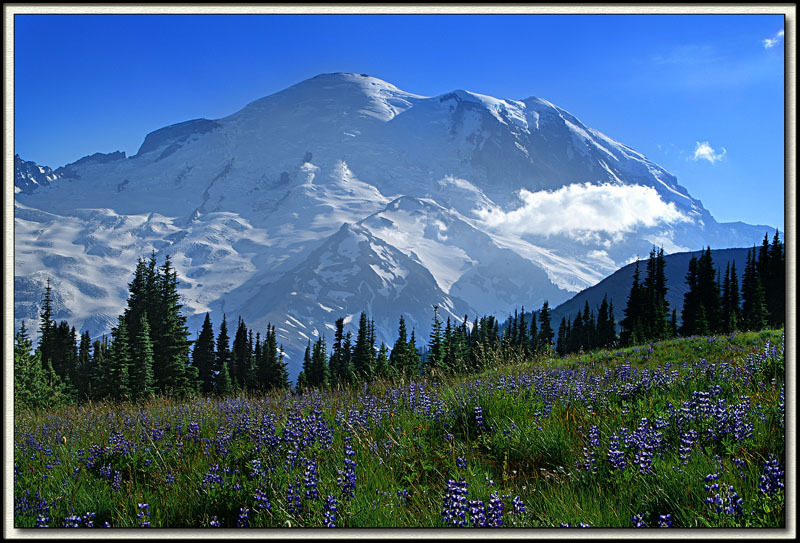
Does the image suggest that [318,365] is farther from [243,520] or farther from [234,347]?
[243,520]

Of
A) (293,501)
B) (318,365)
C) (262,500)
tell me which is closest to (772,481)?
(293,501)

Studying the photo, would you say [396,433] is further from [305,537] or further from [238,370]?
[238,370]

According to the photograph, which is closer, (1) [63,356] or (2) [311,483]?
(2) [311,483]

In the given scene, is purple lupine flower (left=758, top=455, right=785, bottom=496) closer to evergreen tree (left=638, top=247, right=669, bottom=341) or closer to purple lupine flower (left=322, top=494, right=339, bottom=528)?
purple lupine flower (left=322, top=494, right=339, bottom=528)

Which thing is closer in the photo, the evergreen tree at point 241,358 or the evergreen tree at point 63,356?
the evergreen tree at point 63,356

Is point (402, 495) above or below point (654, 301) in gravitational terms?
below

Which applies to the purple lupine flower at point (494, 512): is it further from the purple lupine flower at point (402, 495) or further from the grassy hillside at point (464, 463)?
the purple lupine flower at point (402, 495)

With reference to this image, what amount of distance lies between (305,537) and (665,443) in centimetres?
310

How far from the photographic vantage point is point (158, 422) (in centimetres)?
732

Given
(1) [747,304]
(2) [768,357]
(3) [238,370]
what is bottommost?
(3) [238,370]

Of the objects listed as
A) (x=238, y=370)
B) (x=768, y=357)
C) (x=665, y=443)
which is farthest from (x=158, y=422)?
(x=238, y=370)

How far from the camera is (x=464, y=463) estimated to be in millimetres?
4621

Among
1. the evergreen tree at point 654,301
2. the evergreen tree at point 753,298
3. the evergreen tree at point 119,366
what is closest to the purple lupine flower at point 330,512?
the evergreen tree at point 753,298

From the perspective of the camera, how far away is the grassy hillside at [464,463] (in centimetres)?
381
